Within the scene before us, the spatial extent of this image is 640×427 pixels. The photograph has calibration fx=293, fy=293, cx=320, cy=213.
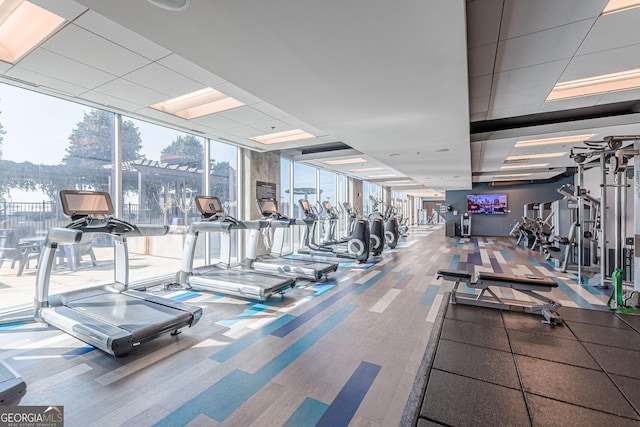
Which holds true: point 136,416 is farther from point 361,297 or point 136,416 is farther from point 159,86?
point 159,86

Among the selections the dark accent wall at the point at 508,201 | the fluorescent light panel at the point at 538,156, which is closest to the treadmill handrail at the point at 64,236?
the fluorescent light panel at the point at 538,156

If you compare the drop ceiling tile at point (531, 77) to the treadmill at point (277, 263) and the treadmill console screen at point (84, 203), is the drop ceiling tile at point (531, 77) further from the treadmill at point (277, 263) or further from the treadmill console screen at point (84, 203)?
the treadmill console screen at point (84, 203)

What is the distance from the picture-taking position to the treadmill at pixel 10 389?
1495mm

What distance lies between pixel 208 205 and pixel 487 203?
13.8 m

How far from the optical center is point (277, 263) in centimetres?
567

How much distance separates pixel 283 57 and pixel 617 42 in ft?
10.1

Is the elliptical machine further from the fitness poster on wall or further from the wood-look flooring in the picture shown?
the wood-look flooring

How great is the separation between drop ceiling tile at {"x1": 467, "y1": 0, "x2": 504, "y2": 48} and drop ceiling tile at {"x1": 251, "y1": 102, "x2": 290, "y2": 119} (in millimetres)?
2550

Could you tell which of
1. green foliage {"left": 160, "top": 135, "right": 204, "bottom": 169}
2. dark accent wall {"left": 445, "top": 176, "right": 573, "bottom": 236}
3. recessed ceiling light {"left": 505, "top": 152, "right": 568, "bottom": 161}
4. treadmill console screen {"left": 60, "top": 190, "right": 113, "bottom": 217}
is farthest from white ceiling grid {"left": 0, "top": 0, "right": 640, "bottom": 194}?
dark accent wall {"left": 445, "top": 176, "right": 573, "bottom": 236}

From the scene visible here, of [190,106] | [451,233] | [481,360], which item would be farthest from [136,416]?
[451,233]

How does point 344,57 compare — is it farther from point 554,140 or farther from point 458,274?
point 554,140

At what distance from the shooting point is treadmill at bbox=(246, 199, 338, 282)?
512cm

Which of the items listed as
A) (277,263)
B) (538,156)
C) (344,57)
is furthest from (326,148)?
(538,156)

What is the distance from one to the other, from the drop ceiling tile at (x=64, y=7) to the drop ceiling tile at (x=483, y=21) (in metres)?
2.96
